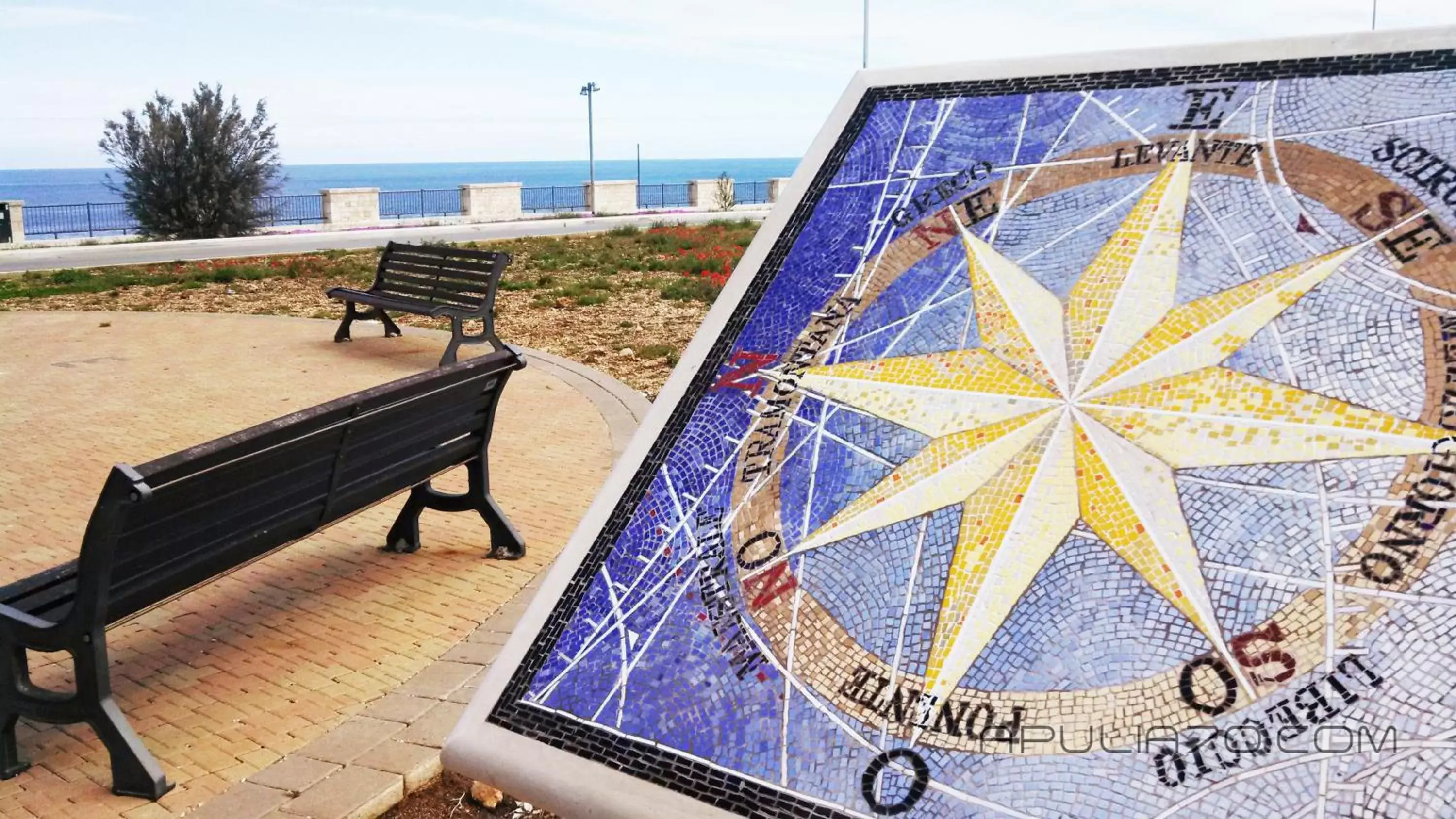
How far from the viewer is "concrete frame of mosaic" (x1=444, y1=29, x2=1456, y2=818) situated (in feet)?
7.45

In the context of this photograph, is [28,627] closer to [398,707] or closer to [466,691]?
[398,707]

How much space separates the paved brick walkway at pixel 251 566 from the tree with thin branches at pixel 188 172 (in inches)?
716

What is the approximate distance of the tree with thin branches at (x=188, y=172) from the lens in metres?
27.5

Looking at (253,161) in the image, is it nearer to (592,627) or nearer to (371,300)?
(371,300)

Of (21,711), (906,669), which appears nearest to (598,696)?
(906,669)

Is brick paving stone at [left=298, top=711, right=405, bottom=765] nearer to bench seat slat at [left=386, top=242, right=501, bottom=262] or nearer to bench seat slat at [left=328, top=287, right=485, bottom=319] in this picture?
bench seat slat at [left=328, top=287, right=485, bottom=319]

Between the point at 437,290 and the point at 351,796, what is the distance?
25.7ft

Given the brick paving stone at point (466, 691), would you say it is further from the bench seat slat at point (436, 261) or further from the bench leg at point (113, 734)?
the bench seat slat at point (436, 261)

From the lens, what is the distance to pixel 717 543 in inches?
120

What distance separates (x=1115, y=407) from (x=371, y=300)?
9109 mm

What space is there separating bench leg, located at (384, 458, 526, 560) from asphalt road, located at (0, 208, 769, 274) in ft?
51.5

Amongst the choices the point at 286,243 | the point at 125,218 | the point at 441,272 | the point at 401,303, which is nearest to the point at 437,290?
the point at 441,272

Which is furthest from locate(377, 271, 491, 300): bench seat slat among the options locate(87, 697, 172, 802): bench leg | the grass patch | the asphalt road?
the asphalt road

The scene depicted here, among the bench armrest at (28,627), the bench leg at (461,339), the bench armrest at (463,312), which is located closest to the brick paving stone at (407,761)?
the bench armrest at (28,627)
